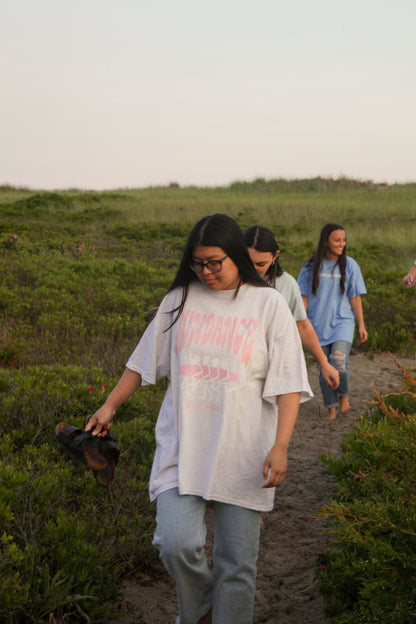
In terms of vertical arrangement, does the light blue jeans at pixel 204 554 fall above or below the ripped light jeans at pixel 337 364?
above

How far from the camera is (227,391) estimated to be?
265 centimetres

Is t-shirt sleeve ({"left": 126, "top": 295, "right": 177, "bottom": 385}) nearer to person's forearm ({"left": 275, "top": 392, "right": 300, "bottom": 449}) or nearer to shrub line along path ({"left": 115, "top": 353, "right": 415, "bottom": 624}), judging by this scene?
person's forearm ({"left": 275, "top": 392, "right": 300, "bottom": 449})

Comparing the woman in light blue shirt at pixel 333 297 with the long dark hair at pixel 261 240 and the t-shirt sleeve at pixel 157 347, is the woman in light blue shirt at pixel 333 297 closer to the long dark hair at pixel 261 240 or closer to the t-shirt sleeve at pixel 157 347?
the long dark hair at pixel 261 240

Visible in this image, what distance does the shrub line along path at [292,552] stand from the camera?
139 inches

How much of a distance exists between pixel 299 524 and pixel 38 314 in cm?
632

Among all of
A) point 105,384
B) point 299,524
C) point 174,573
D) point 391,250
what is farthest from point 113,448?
point 391,250

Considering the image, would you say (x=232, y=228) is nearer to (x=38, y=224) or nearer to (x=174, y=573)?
(x=174, y=573)

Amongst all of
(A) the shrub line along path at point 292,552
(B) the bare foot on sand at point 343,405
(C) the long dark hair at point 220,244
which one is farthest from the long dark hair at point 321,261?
(C) the long dark hair at point 220,244

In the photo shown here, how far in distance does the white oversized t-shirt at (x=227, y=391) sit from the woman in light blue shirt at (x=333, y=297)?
4.10 metres

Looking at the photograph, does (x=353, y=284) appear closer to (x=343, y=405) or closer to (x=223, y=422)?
(x=343, y=405)

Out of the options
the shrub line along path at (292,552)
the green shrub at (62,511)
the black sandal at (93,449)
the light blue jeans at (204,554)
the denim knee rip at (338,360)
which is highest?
the black sandal at (93,449)

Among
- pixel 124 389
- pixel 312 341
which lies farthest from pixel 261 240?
pixel 124 389

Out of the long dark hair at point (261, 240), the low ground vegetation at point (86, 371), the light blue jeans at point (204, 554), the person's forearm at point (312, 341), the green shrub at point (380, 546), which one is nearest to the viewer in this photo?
the green shrub at point (380, 546)

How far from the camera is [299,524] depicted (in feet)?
15.4
